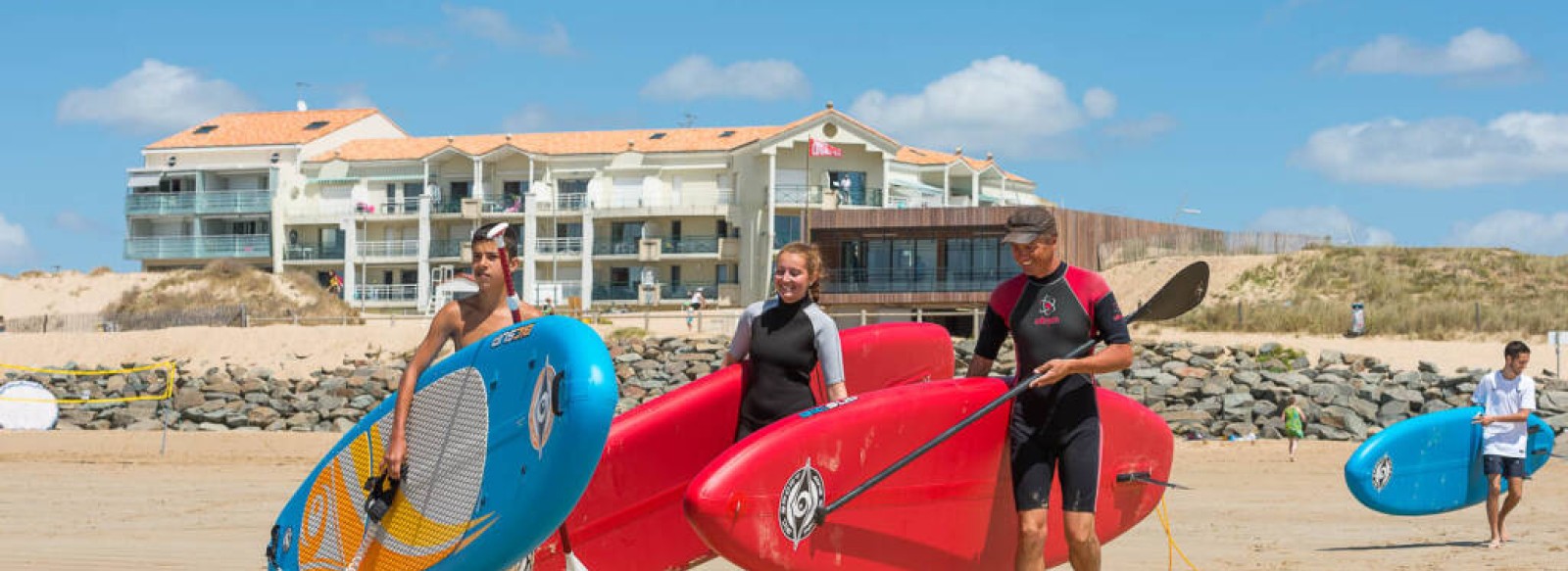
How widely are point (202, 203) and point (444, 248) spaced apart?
10501 millimetres

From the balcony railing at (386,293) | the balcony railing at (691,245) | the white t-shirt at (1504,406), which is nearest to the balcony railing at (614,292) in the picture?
the balcony railing at (691,245)

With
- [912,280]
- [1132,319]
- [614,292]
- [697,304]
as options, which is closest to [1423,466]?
[1132,319]

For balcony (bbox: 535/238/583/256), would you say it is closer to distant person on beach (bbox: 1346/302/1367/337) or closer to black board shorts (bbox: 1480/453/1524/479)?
distant person on beach (bbox: 1346/302/1367/337)

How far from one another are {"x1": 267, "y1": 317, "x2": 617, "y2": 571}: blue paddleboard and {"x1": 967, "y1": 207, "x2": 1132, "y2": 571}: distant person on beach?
1.63 meters

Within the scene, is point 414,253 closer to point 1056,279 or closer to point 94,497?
point 94,497

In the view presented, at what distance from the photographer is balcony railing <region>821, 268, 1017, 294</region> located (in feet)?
132

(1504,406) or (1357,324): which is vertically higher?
(1504,406)

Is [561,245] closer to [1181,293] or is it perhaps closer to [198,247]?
[198,247]

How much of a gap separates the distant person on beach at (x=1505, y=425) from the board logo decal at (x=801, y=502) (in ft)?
17.0

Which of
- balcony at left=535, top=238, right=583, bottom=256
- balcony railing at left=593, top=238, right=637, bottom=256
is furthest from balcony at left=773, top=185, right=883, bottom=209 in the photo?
balcony at left=535, top=238, right=583, bottom=256

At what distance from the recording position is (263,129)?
57688 mm

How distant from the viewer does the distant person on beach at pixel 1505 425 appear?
900 cm

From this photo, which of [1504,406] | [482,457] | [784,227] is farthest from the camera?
[784,227]

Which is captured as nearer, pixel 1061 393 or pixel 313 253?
pixel 1061 393
